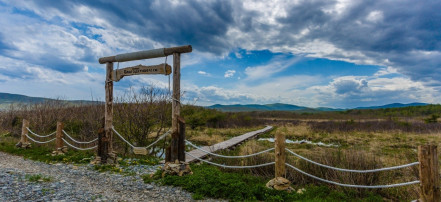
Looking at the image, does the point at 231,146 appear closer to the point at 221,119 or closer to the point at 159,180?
the point at 159,180

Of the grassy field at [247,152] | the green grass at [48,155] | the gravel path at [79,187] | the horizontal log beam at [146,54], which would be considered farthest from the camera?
the green grass at [48,155]

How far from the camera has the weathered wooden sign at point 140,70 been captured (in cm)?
657

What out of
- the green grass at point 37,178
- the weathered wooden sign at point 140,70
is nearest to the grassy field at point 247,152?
the green grass at point 37,178

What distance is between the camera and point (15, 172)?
6711mm

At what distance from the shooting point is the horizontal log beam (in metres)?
6.27


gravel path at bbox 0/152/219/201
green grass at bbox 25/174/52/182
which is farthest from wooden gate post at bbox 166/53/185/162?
green grass at bbox 25/174/52/182

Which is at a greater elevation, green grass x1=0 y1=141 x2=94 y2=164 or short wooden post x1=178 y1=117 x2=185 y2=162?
short wooden post x1=178 y1=117 x2=185 y2=162

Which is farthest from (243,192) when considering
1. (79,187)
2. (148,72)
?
(148,72)

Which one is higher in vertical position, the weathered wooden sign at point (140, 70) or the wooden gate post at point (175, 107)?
the weathered wooden sign at point (140, 70)

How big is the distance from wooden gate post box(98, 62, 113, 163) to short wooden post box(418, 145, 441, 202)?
7514 mm

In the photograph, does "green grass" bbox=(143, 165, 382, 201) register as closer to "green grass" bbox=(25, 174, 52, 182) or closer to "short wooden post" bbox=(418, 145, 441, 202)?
"short wooden post" bbox=(418, 145, 441, 202)

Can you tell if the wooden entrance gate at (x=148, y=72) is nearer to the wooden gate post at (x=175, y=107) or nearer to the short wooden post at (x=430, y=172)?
the wooden gate post at (x=175, y=107)

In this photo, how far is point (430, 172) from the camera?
3721 mm

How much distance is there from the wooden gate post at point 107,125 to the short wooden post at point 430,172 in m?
7.51
